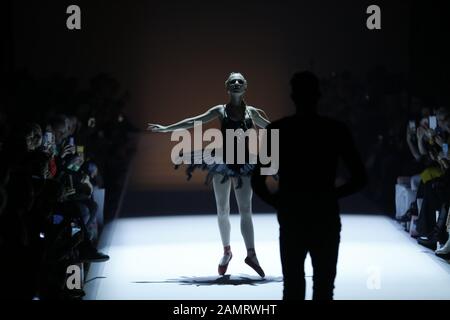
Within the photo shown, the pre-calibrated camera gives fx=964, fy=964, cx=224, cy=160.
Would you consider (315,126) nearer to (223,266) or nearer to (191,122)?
(191,122)

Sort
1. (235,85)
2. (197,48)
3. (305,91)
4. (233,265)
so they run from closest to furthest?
1. (305,91)
2. (235,85)
3. (233,265)
4. (197,48)

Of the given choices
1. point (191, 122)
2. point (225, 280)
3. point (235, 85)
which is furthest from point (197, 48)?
point (225, 280)

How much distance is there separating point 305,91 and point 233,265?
257cm

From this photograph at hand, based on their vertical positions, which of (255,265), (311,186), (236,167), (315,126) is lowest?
(255,265)

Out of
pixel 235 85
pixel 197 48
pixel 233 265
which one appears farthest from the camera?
pixel 197 48

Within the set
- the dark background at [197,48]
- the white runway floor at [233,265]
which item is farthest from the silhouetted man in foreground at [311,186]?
the dark background at [197,48]

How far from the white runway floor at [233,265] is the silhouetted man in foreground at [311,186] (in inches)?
56.0

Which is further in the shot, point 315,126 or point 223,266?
point 223,266

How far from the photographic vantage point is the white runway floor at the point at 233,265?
5.19 meters

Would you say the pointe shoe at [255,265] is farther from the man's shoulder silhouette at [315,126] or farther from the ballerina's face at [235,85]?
the man's shoulder silhouette at [315,126]

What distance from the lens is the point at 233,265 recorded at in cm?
599

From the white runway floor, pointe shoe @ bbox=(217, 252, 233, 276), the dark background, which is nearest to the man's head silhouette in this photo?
the white runway floor

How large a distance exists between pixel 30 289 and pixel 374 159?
5.41 m
